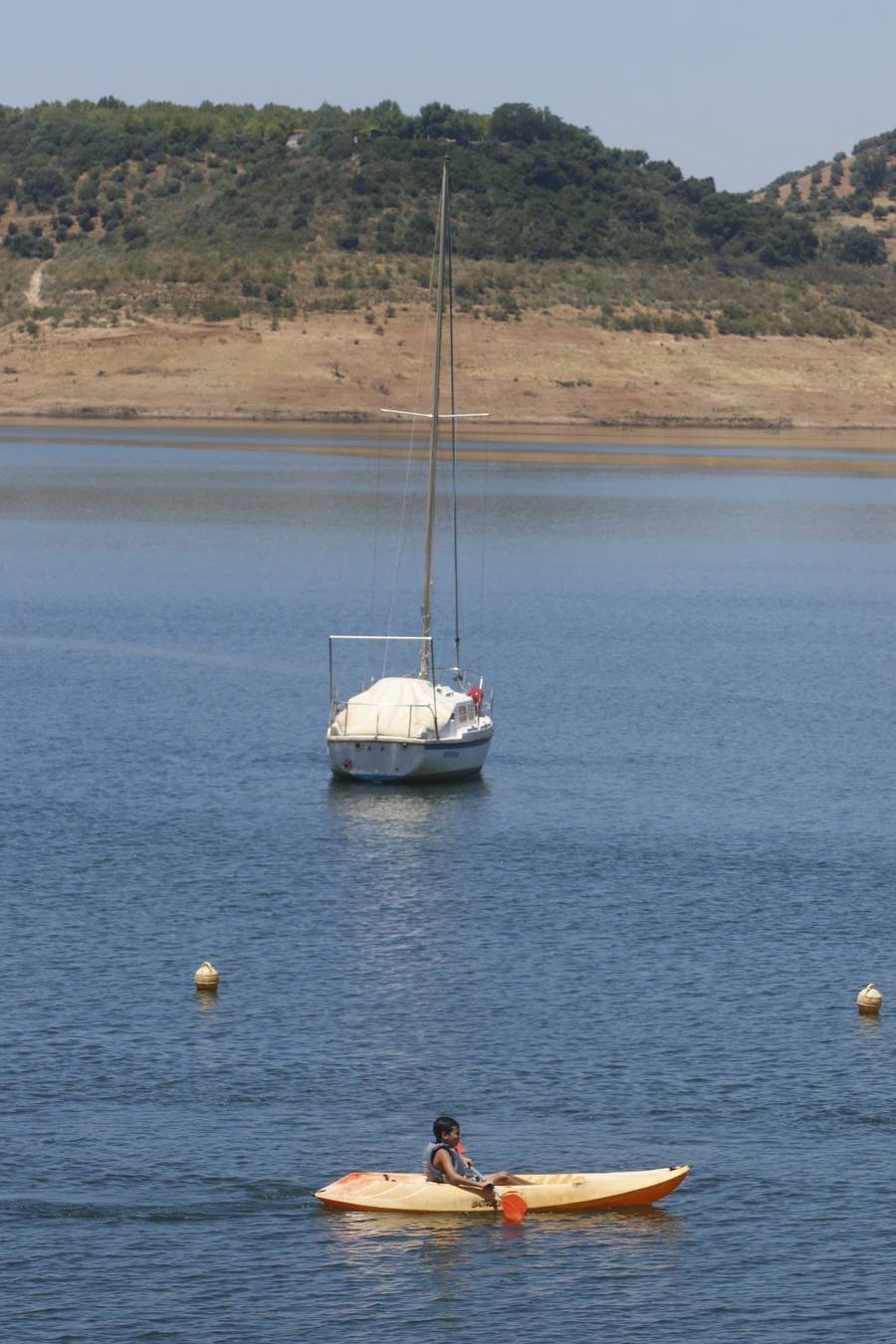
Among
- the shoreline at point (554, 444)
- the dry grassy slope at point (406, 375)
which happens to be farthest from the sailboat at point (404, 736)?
the dry grassy slope at point (406, 375)

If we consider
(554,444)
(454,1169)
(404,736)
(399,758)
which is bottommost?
(454,1169)

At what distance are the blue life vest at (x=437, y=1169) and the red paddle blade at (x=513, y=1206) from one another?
52 cm

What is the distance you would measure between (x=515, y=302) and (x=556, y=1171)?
160205 millimetres

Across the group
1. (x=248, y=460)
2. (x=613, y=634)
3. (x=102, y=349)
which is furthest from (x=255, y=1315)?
(x=102, y=349)

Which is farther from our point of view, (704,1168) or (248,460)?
(248,460)

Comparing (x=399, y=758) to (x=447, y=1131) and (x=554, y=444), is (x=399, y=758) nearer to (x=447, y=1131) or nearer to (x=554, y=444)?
(x=447, y=1131)

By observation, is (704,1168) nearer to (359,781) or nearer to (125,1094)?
(125,1094)

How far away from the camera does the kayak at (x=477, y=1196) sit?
105 feet

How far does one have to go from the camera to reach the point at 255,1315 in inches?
1150

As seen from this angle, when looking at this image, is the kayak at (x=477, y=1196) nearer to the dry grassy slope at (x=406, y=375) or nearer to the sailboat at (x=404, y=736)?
the sailboat at (x=404, y=736)

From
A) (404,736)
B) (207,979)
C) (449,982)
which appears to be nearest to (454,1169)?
(207,979)

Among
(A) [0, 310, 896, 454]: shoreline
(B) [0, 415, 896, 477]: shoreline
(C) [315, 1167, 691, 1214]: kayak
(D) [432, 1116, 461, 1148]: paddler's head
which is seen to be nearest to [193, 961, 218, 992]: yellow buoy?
(C) [315, 1167, 691, 1214]: kayak

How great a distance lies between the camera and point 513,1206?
104 ft

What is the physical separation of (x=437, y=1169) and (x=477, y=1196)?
0.64 metres
